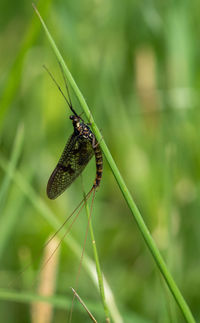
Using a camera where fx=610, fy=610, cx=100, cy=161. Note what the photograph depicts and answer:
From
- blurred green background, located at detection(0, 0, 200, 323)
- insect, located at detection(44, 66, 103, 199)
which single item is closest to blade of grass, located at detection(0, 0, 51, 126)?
blurred green background, located at detection(0, 0, 200, 323)

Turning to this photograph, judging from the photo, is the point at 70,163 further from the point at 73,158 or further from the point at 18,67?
the point at 18,67

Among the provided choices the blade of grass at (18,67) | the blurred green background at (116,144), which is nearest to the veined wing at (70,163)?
the blurred green background at (116,144)

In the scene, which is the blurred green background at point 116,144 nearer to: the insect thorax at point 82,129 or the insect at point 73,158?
the insect at point 73,158

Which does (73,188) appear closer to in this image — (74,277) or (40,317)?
(74,277)

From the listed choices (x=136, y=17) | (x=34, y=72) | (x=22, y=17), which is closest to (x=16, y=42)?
(x=22, y=17)

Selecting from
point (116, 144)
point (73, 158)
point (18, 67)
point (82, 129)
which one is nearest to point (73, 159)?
point (73, 158)

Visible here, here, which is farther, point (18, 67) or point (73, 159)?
point (73, 159)

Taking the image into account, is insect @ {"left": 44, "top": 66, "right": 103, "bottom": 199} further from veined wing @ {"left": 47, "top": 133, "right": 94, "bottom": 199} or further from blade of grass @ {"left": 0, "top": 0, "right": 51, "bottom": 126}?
blade of grass @ {"left": 0, "top": 0, "right": 51, "bottom": 126}
